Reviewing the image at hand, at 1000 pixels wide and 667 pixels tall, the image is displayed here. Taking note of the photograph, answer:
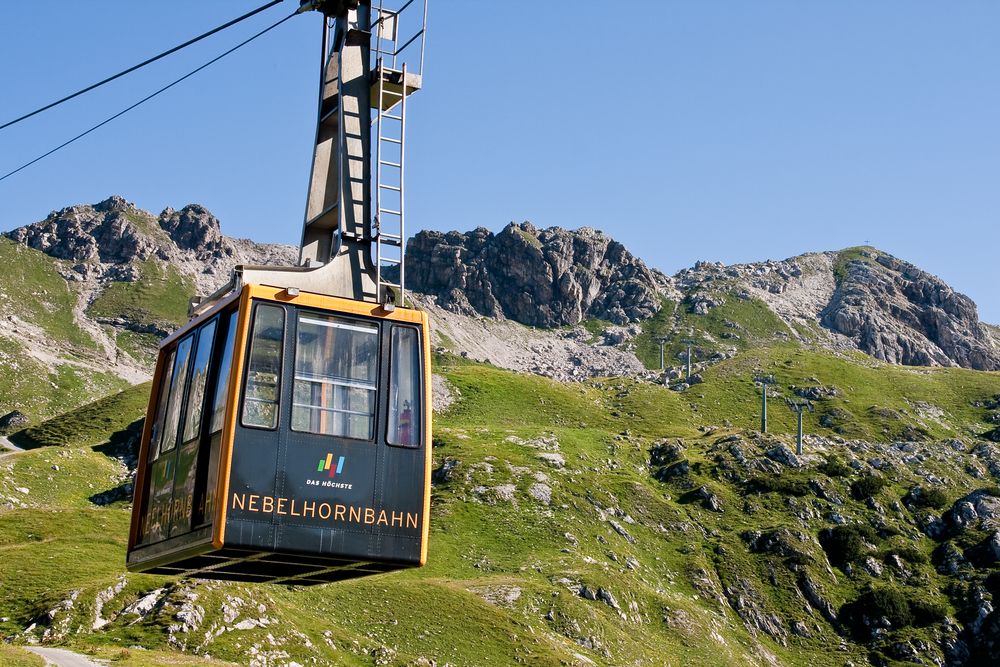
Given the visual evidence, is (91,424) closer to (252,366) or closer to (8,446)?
(8,446)

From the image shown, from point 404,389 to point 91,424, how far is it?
411ft

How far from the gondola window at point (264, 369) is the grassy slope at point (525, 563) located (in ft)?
93.1

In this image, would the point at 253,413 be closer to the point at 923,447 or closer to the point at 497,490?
the point at 497,490

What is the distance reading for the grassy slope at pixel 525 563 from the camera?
6169 cm

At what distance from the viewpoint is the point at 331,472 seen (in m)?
23.2

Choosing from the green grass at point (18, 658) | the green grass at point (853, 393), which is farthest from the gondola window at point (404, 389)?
the green grass at point (853, 393)

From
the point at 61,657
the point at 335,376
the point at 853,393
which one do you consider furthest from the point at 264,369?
the point at 853,393

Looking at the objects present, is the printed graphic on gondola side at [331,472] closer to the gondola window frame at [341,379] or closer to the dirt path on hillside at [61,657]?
the gondola window frame at [341,379]

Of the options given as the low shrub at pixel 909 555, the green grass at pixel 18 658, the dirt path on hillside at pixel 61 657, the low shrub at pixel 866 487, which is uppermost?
the low shrub at pixel 866 487

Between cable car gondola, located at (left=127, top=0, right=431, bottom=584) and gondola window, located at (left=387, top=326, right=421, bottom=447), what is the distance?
26 mm

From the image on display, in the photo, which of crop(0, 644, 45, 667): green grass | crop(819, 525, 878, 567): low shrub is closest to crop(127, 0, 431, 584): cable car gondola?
crop(0, 644, 45, 667): green grass

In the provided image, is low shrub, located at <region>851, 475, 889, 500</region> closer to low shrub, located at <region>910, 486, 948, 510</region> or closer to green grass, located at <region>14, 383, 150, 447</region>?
low shrub, located at <region>910, 486, 948, 510</region>

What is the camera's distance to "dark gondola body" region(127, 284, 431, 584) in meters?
22.4

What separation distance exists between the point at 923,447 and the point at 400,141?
4968 inches
